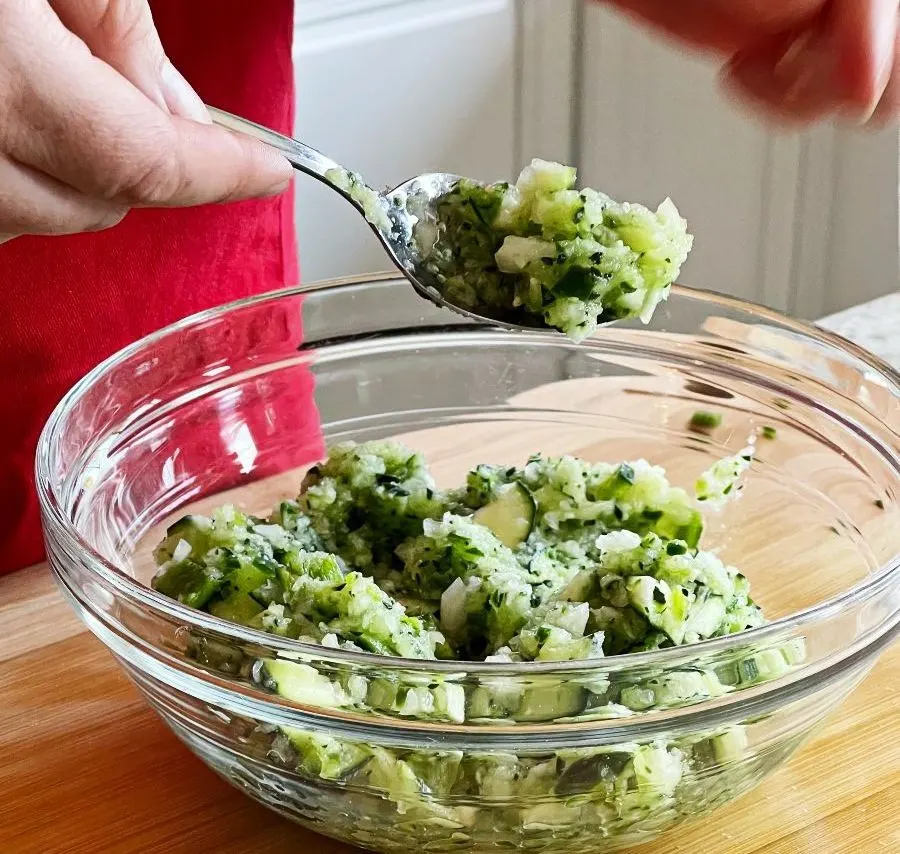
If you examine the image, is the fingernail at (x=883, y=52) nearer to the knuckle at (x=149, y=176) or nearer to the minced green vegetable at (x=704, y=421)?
the minced green vegetable at (x=704, y=421)

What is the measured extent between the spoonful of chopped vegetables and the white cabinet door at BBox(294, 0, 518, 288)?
57.6 inches

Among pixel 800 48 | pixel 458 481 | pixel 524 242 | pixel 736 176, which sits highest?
pixel 800 48

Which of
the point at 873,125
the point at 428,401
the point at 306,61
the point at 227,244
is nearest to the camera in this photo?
the point at 873,125

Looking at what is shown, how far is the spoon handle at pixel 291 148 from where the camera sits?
1.00 meters

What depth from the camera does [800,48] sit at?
3.68 feet

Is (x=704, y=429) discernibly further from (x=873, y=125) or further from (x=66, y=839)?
(x=66, y=839)

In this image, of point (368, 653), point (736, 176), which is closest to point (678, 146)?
point (736, 176)

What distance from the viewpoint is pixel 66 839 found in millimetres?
893

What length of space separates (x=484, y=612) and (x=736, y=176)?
213cm

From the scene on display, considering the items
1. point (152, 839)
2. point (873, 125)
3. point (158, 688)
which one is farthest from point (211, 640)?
point (873, 125)

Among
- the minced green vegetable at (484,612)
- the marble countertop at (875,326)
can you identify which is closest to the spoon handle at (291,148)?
the minced green vegetable at (484,612)

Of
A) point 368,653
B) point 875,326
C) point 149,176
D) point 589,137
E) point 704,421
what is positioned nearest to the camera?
point 368,653

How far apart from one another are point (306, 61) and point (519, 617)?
1.76m

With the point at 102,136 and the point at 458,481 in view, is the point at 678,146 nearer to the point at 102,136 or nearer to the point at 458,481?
the point at 458,481
